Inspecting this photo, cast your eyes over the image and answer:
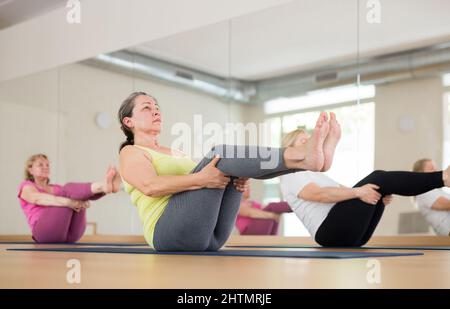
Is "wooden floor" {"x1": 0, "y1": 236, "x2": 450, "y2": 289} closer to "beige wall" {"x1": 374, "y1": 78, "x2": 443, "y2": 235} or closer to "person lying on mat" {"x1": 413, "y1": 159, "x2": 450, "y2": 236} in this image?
"person lying on mat" {"x1": 413, "y1": 159, "x2": 450, "y2": 236}

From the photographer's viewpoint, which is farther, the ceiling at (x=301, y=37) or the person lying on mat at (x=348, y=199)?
the ceiling at (x=301, y=37)

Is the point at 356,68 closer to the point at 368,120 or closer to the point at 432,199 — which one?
the point at 368,120

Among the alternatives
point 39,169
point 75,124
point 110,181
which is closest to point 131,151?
point 110,181

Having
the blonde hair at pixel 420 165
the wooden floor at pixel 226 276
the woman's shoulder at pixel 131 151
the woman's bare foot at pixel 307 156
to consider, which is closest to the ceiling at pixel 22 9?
the blonde hair at pixel 420 165

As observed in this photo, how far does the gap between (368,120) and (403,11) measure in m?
0.83

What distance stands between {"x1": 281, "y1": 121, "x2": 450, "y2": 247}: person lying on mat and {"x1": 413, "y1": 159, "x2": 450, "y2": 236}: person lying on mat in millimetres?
895

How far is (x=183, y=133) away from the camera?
20.1 feet

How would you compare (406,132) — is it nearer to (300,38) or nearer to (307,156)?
(300,38)

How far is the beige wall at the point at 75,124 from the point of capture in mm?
6195

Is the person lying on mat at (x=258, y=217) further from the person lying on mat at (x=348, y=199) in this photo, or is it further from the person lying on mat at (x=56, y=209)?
the person lying on mat at (x=348, y=199)

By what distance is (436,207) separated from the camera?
4.51 metres

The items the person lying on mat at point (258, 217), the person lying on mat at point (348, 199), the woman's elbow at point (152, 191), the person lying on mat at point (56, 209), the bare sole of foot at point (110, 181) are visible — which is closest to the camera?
the woman's elbow at point (152, 191)

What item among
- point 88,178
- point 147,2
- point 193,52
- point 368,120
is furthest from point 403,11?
point 88,178

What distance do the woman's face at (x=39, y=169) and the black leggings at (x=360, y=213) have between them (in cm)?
304
